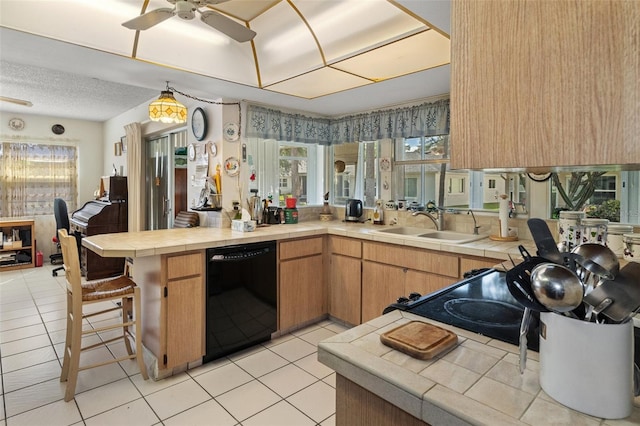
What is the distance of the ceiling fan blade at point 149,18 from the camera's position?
172 centimetres

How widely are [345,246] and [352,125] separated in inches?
57.2

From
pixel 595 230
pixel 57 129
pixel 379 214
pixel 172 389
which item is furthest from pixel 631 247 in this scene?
pixel 57 129

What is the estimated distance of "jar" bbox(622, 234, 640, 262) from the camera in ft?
5.99

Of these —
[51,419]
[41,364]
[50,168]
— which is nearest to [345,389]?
[51,419]

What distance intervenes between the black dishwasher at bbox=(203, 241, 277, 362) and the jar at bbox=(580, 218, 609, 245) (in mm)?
2152

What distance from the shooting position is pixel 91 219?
4.85m

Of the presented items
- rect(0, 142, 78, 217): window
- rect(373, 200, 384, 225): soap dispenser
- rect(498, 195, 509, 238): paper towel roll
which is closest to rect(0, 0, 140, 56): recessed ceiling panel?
rect(373, 200, 384, 225): soap dispenser

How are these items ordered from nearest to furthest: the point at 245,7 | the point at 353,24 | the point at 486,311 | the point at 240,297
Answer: the point at 486,311 < the point at 353,24 < the point at 245,7 < the point at 240,297

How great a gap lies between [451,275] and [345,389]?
1.84 metres

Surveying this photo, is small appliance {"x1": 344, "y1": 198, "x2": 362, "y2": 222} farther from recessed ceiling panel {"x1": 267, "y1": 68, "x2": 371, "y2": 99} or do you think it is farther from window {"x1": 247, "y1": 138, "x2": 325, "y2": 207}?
recessed ceiling panel {"x1": 267, "y1": 68, "x2": 371, "y2": 99}

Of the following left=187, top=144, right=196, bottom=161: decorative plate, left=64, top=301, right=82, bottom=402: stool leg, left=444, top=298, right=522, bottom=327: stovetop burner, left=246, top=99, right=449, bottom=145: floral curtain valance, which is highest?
left=246, top=99, right=449, bottom=145: floral curtain valance

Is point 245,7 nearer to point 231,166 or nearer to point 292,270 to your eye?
point 231,166

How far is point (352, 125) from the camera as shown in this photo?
154 inches

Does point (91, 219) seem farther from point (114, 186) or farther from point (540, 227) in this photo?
point (540, 227)
